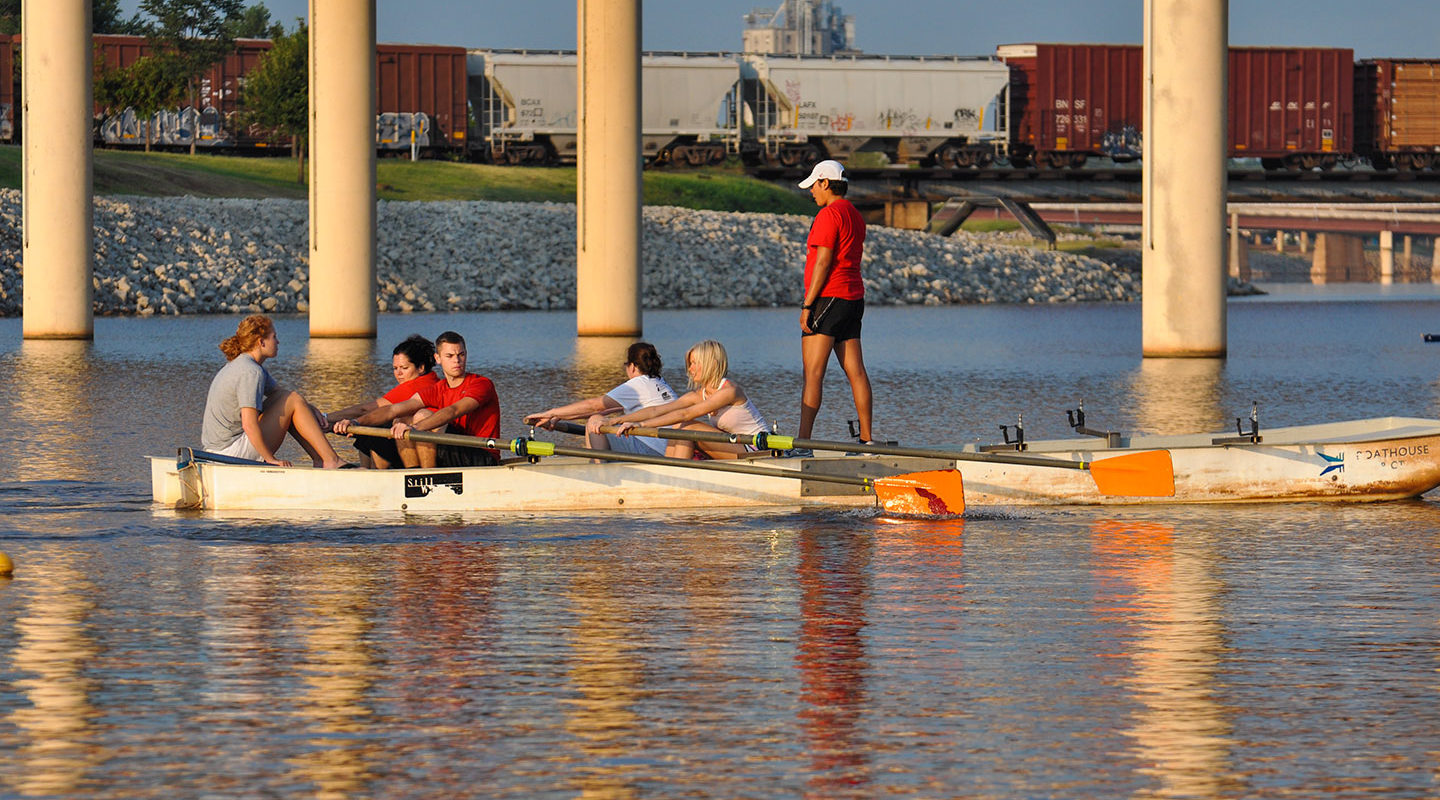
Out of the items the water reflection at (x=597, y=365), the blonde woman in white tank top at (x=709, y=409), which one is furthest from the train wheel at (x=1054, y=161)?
the blonde woman in white tank top at (x=709, y=409)

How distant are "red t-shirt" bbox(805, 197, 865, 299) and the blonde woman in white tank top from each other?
1430mm

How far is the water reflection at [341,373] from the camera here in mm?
26312

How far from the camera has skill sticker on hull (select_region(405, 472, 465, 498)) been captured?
49.9 ft

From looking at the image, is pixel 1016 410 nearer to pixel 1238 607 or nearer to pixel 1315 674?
pixel 1238 607

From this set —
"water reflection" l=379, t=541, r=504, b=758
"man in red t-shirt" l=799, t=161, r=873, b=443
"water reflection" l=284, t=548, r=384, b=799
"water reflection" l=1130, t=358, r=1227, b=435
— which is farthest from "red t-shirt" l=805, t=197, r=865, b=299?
"water reflection" l=1130, t=358, r=1227, b=435

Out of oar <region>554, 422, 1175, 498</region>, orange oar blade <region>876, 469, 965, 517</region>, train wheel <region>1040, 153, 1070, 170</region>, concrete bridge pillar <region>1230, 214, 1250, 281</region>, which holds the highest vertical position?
train wheel <region>1040, 153, 1070, 170</region>

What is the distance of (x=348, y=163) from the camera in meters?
40.7

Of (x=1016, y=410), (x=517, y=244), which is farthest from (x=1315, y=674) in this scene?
(x=517, y=244)

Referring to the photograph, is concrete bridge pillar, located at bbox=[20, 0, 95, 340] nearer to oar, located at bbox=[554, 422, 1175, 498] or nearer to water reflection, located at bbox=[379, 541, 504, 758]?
oar, located at bbox=[554, 422, 1175, 498]

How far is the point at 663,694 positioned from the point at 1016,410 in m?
16.3

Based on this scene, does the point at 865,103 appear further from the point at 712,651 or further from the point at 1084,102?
the point at 712,651

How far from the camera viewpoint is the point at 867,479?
15258 millimetres

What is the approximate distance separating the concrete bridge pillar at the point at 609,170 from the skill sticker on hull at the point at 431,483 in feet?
88.9

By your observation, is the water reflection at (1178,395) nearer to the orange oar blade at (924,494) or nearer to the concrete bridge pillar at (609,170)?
the orange oar blade at (924,494)
